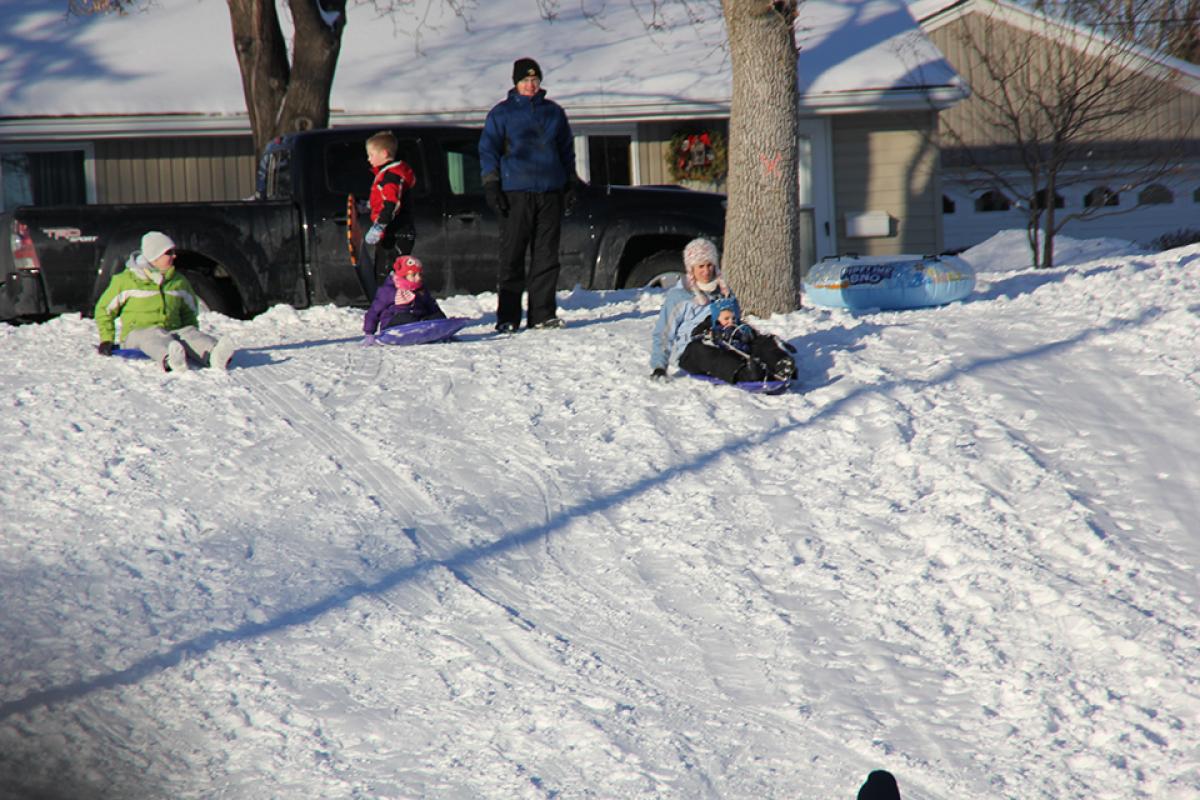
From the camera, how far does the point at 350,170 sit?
35.4 ft

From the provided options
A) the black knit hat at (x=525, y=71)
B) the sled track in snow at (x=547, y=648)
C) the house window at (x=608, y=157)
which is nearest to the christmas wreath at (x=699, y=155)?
the house window at (x=608, y=157)

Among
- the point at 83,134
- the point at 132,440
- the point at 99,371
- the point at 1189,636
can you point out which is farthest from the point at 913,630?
the point at 83,134

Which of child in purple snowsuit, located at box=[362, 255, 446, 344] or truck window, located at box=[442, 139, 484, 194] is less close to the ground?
truck window, located at box=[442, 139, 484, 194]

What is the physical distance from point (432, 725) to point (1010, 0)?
20.6m

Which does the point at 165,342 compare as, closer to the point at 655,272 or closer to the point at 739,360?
Result: the point at 739,360

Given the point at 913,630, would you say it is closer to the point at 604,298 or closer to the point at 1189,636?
the point at 1189,636

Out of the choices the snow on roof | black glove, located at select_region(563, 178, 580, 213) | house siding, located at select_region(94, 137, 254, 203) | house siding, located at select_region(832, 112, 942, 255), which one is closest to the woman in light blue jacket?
black glove, located at select_region(563, 178, 580, 213)

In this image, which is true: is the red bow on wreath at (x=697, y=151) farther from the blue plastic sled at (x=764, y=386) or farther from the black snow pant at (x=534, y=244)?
the blue plastic sled at (x=764, y=386)

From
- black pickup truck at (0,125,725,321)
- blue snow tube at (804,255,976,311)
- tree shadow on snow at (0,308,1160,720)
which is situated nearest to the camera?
tree shadow on snow at (0,308,1160,720)

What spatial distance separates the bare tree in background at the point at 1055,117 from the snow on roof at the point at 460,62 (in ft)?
5.03

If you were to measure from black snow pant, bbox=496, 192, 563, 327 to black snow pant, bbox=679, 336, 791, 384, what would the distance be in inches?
69.7

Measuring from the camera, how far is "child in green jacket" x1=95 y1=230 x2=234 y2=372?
8273 mm

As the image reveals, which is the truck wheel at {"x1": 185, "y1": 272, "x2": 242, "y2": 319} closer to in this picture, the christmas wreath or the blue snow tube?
the blue snow tube

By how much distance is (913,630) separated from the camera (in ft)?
16.8
